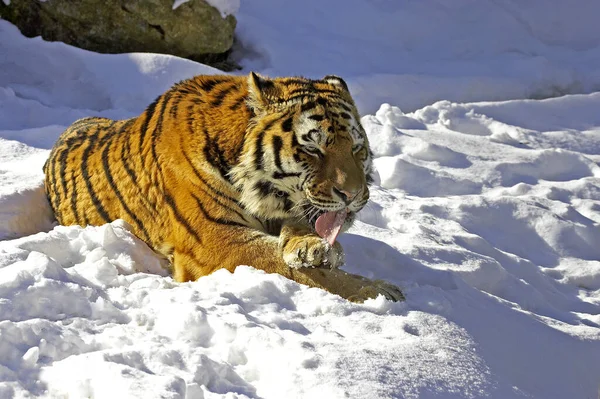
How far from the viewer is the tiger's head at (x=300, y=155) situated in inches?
124

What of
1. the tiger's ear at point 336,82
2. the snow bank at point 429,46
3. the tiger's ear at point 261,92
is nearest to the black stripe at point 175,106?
the tiger's ear at point 261,92

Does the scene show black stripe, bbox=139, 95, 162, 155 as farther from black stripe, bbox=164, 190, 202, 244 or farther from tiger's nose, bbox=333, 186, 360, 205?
tiger's nose, bbox=333, 186, 360, 205

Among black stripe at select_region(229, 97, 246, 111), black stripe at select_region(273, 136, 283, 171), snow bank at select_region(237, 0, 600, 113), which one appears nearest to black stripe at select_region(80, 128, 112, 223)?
black stripe at select_region(229, 97, 246, 111)

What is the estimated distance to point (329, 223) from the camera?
3.23 meters

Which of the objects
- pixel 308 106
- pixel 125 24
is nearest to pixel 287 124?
pixel 308 106

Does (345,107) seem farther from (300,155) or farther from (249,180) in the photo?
(249,180)

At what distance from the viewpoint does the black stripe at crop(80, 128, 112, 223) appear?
3.59 m

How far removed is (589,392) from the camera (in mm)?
2906

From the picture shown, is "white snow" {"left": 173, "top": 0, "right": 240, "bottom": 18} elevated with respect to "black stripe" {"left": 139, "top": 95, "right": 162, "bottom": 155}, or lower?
elevated

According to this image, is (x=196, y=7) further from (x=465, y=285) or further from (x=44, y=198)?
(x=465, y=285)

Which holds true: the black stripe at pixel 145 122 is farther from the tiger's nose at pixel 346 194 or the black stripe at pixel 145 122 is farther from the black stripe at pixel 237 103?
the tiger's nose at pixel 346 194

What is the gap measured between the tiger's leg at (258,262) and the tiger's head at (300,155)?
0.13m

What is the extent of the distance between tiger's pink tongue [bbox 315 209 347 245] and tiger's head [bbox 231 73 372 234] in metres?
0.03

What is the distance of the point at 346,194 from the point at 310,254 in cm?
26
